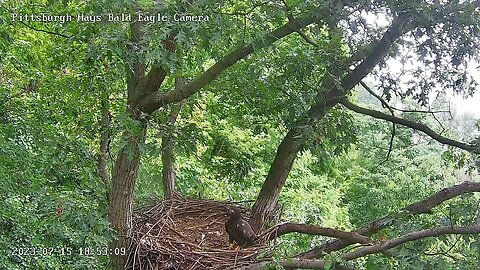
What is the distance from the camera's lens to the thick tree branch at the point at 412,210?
2.67 metres

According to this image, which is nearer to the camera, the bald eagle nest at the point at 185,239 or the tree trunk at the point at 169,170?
the bald eagle nest at the point at 185,239

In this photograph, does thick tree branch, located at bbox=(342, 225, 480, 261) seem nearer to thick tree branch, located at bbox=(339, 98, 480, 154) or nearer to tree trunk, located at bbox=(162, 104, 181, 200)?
thick tree branch, located at bbox=(339, 98, 480, 154)

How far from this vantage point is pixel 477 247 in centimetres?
226

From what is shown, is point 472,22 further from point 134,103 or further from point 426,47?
point 134,103

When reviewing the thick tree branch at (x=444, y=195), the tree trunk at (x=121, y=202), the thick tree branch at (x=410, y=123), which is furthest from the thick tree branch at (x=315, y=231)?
the tree trunk at (x=121, y=202)

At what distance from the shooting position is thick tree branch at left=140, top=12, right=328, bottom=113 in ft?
8.80

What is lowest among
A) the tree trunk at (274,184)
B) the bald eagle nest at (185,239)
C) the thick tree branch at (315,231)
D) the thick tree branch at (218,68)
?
the bald eagle nest at (185,239)

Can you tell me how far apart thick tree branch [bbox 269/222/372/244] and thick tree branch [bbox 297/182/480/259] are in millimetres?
49

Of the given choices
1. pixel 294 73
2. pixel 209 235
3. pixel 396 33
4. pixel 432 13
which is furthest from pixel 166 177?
pixel 432 13

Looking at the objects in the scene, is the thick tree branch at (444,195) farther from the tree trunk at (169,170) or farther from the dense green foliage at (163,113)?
the tree trunk at (169,170)

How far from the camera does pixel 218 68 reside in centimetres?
301

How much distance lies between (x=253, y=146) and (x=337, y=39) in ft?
13.3

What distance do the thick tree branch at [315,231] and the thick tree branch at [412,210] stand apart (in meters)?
0.05

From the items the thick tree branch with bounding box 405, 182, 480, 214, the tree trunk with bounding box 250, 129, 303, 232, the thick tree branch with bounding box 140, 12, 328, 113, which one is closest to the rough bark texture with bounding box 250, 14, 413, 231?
the tree trunk with bounding box 250, 129, 303, 232
